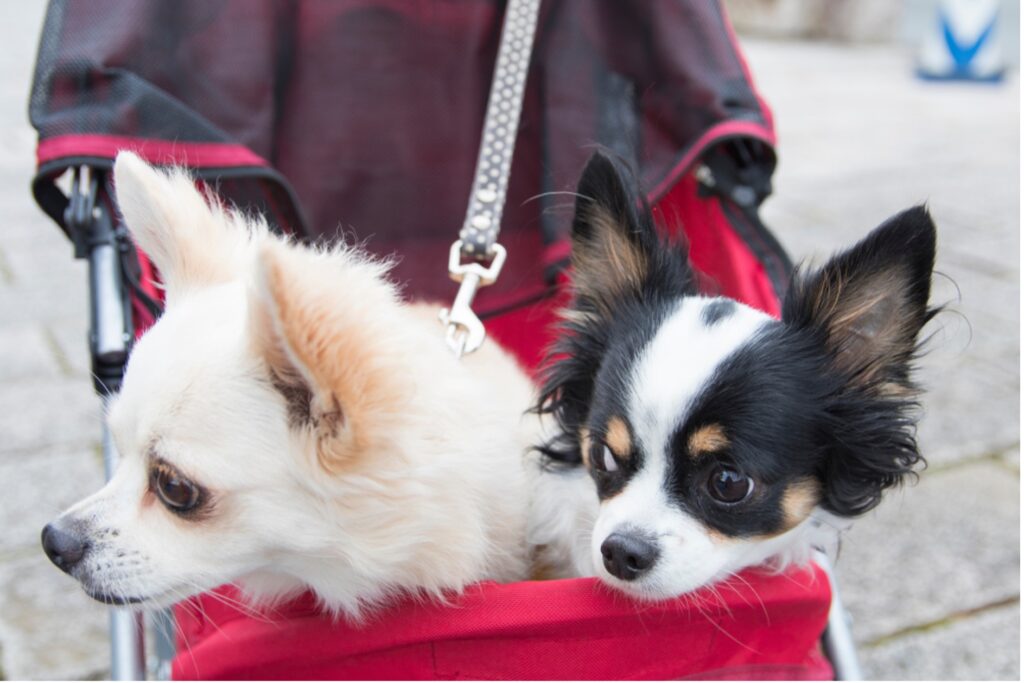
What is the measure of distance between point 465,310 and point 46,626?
1.55 m

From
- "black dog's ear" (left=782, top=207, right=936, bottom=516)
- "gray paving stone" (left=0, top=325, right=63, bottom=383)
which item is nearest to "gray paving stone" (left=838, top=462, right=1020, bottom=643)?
"black dog's ear" (left=782, top=207, right=936, bottom=516)

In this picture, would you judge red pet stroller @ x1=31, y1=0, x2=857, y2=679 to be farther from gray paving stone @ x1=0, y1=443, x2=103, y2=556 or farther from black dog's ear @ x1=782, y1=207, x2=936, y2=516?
gray paving stone @ x1=0, y1=443, x2=103, y2=556

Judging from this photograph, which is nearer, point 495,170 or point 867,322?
point 867,322

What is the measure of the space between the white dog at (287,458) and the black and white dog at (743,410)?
0.88 feet

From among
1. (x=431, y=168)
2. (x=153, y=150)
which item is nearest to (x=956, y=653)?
(x=431, y=168)

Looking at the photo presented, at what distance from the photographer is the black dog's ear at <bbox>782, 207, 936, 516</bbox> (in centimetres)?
153

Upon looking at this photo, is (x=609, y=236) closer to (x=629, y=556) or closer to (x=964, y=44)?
(x=629, y=556)

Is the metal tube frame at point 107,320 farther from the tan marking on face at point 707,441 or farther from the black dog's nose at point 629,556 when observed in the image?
the tan marking on face at point 707,441

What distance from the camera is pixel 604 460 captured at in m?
1.66

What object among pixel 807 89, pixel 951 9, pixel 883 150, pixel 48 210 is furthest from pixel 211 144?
pixel 951 9

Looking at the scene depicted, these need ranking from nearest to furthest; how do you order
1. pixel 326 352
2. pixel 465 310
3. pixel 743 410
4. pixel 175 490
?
pixel 326 352 < pixel 175 490 < pixel 743 410 < pixel 465 310

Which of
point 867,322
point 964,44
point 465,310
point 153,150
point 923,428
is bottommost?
point 964,44

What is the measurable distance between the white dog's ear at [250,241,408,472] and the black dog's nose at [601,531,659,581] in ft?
1.28

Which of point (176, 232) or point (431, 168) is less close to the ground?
point (176, 232)
